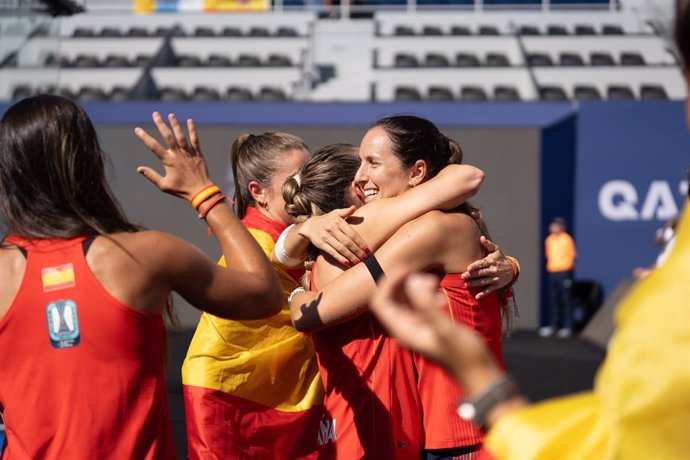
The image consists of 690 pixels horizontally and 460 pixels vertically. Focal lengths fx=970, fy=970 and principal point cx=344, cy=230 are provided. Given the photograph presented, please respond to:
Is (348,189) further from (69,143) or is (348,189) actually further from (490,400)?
(490,400)

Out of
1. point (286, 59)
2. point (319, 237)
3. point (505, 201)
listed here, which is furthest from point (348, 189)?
point (286, 59)

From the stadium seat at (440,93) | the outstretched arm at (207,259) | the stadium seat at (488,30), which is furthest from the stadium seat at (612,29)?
the outstretched arm at (207,259)

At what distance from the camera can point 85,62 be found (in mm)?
19125

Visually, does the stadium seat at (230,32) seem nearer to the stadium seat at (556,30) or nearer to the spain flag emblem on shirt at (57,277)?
the stadium seat at (556,30)

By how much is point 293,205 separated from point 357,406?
0.62 meters

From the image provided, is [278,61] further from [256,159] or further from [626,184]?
[256,159]

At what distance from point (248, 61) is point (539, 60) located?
5.59 m

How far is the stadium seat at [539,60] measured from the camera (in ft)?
59.6

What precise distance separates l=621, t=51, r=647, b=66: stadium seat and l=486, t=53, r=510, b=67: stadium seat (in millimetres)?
2183

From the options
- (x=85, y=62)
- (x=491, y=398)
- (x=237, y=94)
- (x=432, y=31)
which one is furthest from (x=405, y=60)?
(x=491, y=398)

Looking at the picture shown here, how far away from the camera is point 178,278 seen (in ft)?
6.32

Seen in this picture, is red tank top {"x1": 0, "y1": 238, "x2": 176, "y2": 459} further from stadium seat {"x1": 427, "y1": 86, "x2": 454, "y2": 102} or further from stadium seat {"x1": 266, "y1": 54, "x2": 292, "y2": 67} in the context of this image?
stadium seat {"x1": 266, "y1": 54, "x2": 292, "y2": 67}

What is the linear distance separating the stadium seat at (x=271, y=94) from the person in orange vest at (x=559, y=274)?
6035mm

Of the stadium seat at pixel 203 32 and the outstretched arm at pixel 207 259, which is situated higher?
the outstretched arm at pixel 207 259
